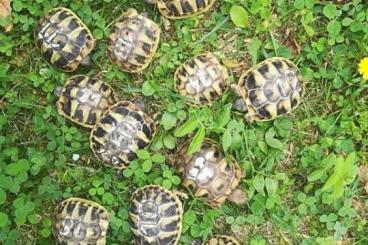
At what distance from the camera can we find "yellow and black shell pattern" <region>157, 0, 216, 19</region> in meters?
5.92

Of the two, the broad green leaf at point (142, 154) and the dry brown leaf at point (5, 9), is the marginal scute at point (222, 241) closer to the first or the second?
the broad green leaf at point (142, 154)

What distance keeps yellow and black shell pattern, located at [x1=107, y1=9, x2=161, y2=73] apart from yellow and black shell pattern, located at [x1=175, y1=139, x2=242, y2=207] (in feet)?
2.58

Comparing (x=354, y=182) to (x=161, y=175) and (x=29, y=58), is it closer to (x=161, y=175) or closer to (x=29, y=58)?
(x=161, y=175)

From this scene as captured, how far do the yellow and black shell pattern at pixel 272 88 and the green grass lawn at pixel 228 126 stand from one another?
14 centimetres

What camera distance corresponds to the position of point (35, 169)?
5898 mm

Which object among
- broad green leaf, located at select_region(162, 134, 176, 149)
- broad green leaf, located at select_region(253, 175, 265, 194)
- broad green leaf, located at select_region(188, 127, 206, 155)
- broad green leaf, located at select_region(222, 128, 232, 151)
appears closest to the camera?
broad green leaf, located at select_region(188, 127, 206, 155)

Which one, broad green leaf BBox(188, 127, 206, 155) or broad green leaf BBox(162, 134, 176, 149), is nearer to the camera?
broad green leaf BBox(188, 127, 206, 155)

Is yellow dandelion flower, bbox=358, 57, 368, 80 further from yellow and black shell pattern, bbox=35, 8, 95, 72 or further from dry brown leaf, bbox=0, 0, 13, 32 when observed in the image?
dry brown leaf, bbox=0, 0, 13, 32

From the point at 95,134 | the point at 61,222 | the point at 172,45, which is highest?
the point at 172,45

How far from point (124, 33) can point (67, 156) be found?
40.4 inches

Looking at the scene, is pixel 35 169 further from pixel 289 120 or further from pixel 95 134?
pixel 289 120

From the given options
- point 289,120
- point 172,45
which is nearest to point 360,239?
point 289,120

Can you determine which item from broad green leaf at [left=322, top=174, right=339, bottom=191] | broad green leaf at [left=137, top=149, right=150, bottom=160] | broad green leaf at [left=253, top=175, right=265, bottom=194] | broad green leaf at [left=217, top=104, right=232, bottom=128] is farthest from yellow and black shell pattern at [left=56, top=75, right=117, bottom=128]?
broad green leaf at [left=322, top=174, right=339, bottom=191]

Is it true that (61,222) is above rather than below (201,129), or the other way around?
below
